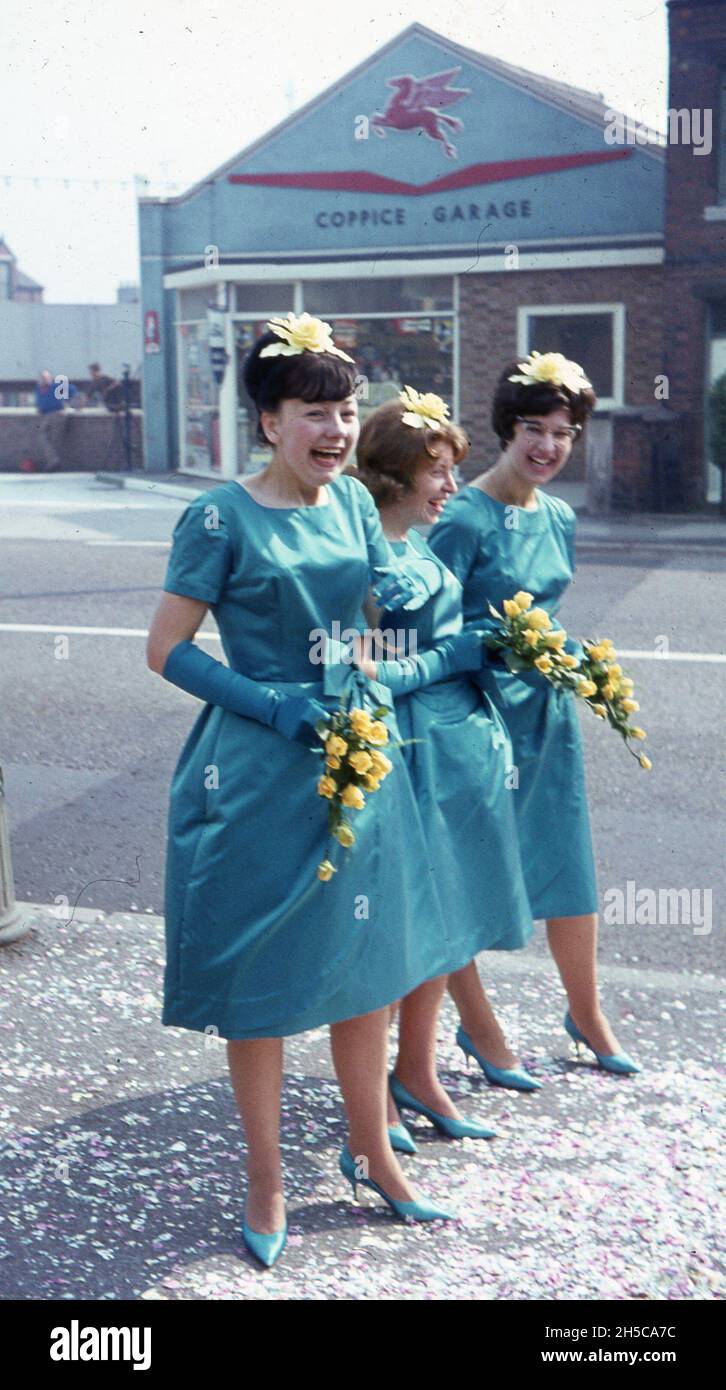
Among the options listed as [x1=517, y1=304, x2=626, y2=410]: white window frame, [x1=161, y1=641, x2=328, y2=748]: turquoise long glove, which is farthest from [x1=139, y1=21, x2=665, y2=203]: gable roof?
[x1=161, y1=641, x2=328, y2=748]: turquoise long glove

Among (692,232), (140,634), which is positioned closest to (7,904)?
(140,634)

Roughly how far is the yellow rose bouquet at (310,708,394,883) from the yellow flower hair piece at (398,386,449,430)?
884mm

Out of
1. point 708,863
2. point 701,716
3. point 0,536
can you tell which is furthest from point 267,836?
point 0,536

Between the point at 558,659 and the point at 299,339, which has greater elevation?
the point at 299,339

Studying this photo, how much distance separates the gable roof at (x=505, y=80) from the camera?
74.6 feet

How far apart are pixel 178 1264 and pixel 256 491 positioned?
1597 millimetres

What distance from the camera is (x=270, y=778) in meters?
3.38

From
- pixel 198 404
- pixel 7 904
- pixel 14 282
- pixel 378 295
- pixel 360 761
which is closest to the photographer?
pixel 360 761

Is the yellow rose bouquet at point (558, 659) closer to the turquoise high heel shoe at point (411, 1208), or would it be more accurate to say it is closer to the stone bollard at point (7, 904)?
A: the turquoise high heel shoe at point (411, 1208)

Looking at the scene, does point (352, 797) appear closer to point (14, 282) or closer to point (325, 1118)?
point (325, 1118)

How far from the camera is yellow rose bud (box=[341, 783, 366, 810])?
10.7ft

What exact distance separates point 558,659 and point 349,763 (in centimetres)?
88

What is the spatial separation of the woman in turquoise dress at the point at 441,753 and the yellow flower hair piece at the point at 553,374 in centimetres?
29

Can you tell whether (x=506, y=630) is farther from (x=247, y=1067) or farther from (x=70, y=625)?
(x=70, y=625)
